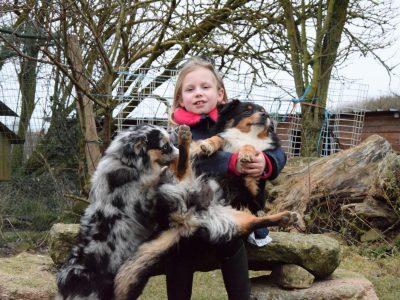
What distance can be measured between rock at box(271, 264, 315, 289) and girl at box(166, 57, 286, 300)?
1.98ft

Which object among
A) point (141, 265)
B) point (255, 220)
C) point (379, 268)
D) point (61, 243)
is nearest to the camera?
point (141, 265)

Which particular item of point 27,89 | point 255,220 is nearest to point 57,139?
Answer: point 27,89

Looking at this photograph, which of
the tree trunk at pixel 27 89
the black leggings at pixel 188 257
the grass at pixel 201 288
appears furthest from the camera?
the tree trunk at pixel 27 89

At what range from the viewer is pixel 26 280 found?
4090 mm

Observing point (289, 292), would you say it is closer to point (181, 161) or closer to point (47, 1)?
point (181, 161)

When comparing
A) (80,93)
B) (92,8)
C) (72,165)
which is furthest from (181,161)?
(72,165)

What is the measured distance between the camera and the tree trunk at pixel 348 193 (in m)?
6.15

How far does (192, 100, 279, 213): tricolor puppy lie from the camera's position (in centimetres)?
321

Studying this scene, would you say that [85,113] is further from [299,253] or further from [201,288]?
[299,253]

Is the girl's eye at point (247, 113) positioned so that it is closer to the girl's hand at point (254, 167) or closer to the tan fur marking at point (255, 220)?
the girl's hand at point (254, 167)

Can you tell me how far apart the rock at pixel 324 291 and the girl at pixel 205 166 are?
65 cm

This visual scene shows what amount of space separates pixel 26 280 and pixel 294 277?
2048mm

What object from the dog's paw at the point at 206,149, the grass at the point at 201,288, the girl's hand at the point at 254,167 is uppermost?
the dog's paw at the point at 206,149

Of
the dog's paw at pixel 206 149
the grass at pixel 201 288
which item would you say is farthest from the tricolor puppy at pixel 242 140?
the grass at pixel 201 288
